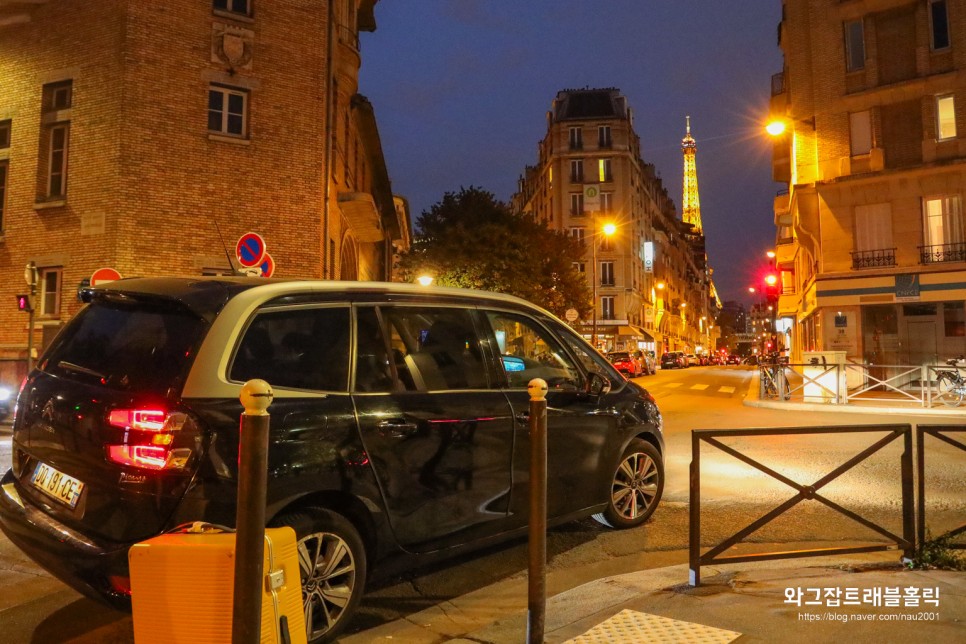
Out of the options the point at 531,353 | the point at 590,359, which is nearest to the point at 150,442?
the point at 531,353

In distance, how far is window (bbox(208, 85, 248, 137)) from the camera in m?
16.0

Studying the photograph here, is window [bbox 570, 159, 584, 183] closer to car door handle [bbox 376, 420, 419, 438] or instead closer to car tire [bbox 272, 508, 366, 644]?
car door handle [bbox 376, 420, 419, 438]

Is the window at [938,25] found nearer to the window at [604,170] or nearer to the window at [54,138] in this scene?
the window at [54,138]

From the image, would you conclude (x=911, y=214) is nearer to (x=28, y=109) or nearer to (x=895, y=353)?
(x=895, y=353)

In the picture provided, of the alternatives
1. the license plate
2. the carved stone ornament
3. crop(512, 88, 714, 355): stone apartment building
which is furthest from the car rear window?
crop(512, 88, 714, 355): stone apartment building

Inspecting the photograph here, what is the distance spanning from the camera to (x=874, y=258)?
25109mm

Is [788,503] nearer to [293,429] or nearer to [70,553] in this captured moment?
A: [293,429]

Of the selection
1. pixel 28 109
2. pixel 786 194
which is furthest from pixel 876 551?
pixel 786 194

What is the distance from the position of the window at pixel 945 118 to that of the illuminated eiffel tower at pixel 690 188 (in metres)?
130

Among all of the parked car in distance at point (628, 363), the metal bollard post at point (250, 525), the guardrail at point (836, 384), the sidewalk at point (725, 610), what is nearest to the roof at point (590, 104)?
the parked car in distance at point (628, 363)

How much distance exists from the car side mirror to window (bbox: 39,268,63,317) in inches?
→ 608

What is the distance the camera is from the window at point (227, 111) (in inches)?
631

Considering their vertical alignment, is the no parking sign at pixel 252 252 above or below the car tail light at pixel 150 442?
above

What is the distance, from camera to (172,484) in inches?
113
